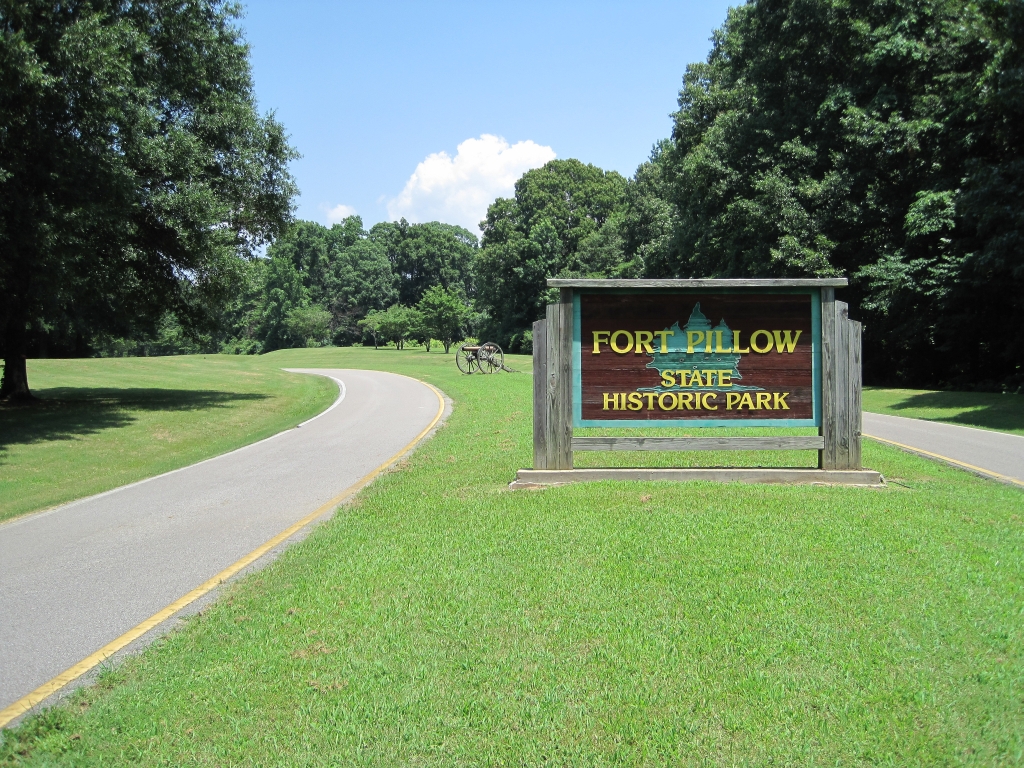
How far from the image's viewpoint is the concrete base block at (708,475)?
9055mm

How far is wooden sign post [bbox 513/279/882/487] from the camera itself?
9.28m

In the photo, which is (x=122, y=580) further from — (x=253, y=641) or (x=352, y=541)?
(x=253, y=641)

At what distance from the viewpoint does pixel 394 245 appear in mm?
113688

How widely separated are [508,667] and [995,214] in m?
22.9

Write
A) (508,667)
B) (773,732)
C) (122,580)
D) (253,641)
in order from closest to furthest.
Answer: (773,732), (508,667), (253,641), (122,580)

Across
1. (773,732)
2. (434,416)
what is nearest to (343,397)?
(434,416)

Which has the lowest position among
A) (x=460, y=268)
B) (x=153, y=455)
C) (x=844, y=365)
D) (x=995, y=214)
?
(x=153, y=455)

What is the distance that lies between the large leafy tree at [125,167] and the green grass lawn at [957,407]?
62.5ft

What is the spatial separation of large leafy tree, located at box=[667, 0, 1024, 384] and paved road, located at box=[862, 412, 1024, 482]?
703 cm

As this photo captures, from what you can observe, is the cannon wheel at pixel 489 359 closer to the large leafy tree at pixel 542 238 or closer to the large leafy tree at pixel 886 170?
the large leafy tree at pixel 886 170

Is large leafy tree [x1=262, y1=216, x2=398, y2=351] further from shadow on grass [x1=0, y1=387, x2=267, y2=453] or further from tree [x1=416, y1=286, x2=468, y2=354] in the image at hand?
shadow on grass [x1=0, y1=387, x2=267, y2=453]

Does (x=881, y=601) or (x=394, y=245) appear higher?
(x=394, y=245)

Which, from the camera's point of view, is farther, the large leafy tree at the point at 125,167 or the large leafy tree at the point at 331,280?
the large leafy tree at the point at 331,280

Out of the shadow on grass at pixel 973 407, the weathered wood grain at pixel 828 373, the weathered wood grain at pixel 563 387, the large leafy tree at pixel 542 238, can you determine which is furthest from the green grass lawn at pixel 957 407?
the large leafy tree at pixel 542 238
